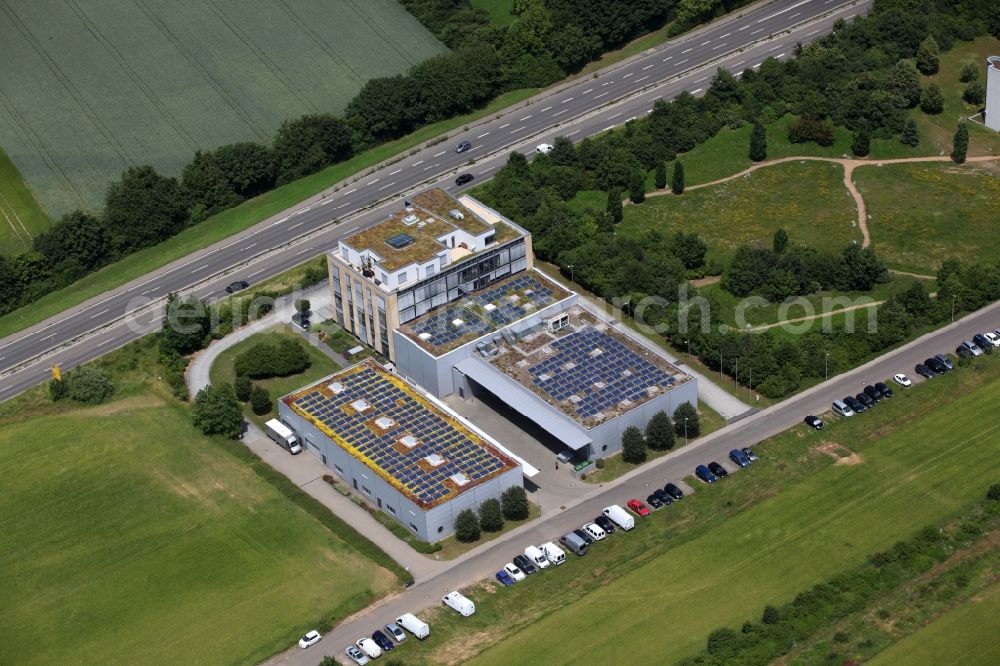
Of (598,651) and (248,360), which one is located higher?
(248,360)

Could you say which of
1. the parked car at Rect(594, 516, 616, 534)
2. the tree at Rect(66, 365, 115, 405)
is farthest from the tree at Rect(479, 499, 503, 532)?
the tree at Rect(66, 365, 115, 405)

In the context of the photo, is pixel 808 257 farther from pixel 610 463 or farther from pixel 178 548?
pixel 178 548

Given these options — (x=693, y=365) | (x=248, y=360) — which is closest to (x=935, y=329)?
(x=693, y=365)

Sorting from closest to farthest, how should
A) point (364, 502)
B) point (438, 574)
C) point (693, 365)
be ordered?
point (438, 574) < point (364, 502) < point (693, 365)

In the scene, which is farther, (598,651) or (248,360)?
(248,360)

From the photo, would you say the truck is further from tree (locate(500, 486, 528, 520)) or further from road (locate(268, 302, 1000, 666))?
road (locate(268, 302, 1000, 666))
